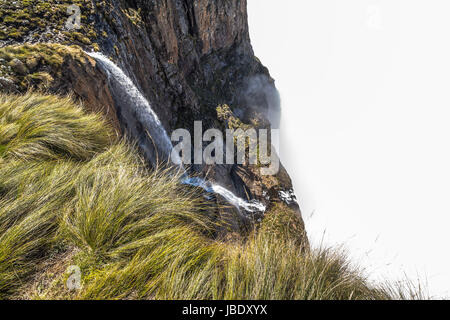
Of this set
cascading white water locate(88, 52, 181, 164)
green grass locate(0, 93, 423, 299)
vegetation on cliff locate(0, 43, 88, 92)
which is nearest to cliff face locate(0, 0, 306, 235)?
vegetation on cliff locate(0, 43, 88, 92)

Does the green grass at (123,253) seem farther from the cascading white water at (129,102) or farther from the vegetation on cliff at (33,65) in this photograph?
the cascading white water at (129,102)

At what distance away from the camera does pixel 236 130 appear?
26.8m

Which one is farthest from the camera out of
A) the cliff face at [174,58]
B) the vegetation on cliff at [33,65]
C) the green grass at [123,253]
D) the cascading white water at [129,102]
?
the cascading white water at [129,102]

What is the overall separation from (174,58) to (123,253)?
21567 mm

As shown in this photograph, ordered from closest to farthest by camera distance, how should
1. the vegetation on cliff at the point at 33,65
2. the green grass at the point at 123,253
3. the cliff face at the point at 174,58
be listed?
the green grass at the point at 123,253 < the vegetation on cliff at the point at 33,65 < the cliff face at the point at 174,58

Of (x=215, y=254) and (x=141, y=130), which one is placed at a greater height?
(x=141, y=130)

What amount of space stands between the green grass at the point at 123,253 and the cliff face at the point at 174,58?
3.95 meters

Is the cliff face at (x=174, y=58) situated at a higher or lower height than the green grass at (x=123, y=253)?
higher

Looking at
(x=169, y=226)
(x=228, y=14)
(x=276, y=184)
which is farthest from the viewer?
(x=228, y=14)

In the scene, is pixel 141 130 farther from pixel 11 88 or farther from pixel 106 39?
pixel 106 39

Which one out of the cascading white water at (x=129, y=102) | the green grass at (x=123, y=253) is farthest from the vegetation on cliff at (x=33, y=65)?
the green grass at (x=123, y=253)

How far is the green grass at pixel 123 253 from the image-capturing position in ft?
4.57
